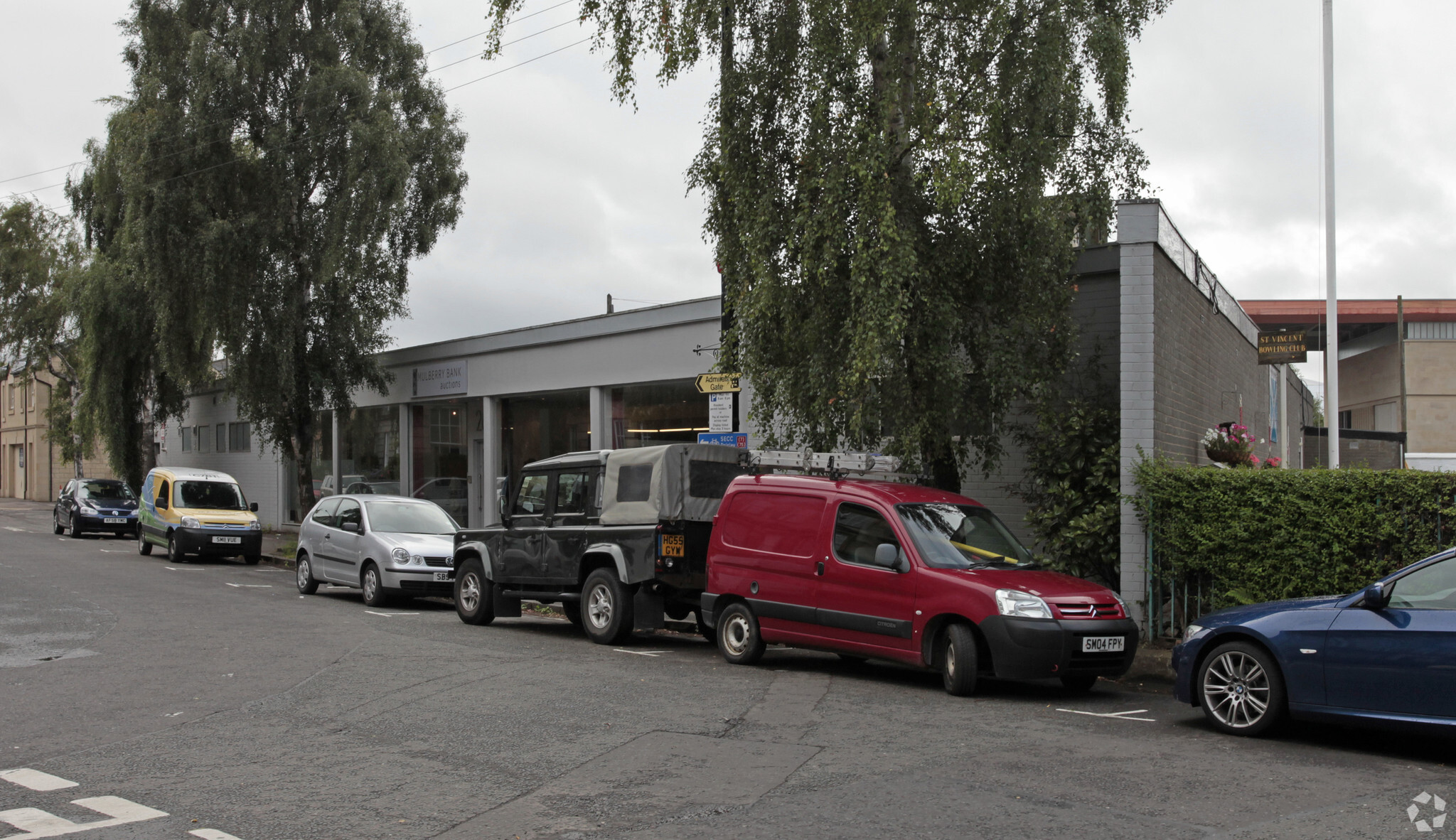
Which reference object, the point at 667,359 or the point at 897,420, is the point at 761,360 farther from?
the point at 667,359

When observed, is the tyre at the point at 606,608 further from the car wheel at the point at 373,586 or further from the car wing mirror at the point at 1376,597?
the car wing mirror at the point at 1376,597

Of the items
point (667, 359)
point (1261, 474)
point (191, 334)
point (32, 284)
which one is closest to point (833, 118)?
point (1261, 474)

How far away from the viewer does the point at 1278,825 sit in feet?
18.4

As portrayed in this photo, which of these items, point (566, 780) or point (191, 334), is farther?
point (191, 334)

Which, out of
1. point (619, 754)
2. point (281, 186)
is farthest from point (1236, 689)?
point (281, 186)

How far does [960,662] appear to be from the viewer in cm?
919

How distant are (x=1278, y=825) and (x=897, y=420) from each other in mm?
6797

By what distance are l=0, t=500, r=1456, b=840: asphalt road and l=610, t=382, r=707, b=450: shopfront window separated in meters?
9.10

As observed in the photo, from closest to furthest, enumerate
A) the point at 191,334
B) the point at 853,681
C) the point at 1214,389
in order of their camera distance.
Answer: the point at 853,681
the point at 1214,389
the point at 191,334

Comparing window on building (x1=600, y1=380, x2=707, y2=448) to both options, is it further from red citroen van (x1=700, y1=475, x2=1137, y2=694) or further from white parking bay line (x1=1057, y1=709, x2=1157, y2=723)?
white parking bay line (x1=1057, y1=709, x2=1157, y2=723)

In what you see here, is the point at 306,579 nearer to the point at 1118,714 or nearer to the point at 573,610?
the point at 573,610

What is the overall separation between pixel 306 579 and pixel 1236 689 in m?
14.2

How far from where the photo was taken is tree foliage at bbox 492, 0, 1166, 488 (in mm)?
11148

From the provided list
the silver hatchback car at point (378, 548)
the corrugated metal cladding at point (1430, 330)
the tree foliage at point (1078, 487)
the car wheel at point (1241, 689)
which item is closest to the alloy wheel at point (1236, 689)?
the car wheel at point (1241, 689)
